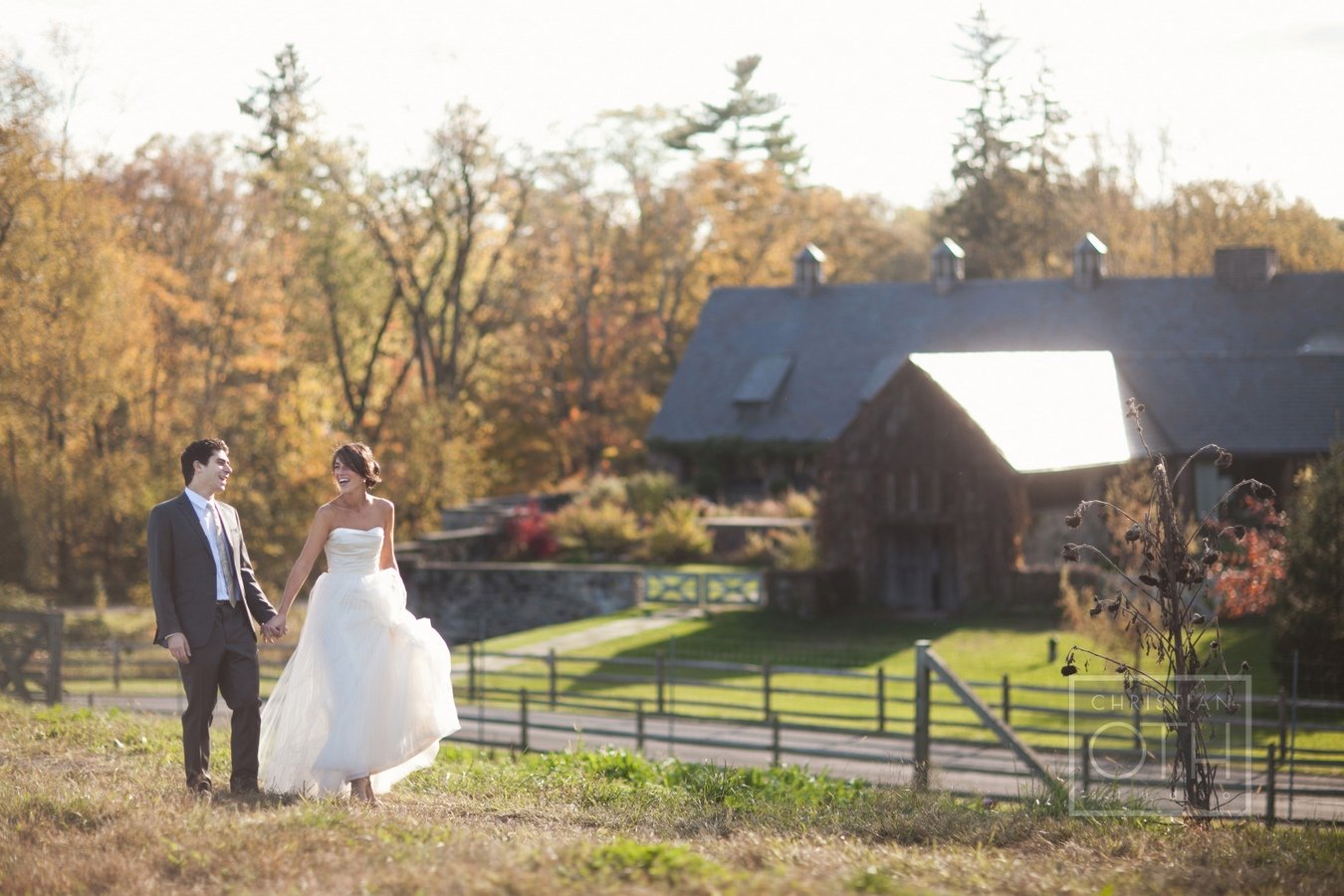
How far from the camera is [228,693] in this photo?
8.49 meters

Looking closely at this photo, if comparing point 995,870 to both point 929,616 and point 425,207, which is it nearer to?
point 929,616

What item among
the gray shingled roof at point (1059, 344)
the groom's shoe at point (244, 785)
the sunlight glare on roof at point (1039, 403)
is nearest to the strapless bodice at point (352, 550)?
the groom's shoe at point (244, 785)

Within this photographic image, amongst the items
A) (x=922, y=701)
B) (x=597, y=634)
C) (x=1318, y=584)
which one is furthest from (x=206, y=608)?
(x=597, y=634)

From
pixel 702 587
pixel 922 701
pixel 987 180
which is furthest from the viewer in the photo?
pixel 987 180

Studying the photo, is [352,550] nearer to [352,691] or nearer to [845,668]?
[352,691]

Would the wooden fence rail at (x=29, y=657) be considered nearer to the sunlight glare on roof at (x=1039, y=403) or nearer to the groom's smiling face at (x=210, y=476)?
the groom's smiling face at (x=210, y=476)

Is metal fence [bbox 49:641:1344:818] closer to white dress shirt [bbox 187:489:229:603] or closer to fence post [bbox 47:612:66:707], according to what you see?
fence post [bbox 47:612:66:707]

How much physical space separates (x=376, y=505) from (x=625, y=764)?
3295 mm

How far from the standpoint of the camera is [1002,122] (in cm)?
6438

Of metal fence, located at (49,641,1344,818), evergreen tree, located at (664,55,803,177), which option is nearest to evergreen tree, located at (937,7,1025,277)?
evergreen tree, located at (664,55,803,177)

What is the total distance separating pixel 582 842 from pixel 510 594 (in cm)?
2719

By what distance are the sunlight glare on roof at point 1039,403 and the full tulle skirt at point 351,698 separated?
21.9m

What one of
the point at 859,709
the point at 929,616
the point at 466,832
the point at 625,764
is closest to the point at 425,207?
the point at 929,616

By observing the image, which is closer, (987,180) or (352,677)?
(352,677)
